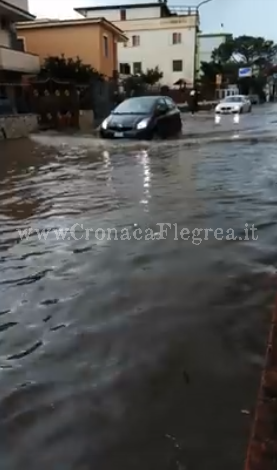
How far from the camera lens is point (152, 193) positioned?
8242 millimetres

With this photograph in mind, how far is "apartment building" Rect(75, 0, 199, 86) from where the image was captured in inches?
2183

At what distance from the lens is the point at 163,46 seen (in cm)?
5688

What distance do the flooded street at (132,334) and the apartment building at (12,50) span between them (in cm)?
1912

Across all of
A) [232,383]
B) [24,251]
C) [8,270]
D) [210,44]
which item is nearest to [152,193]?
[24,251]

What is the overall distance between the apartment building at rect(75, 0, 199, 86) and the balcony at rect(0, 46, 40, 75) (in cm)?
2762

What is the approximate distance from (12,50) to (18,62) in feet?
2.66

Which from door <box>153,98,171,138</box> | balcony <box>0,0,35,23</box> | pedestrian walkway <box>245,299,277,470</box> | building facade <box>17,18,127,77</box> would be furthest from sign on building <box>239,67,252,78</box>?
pedestrian walkway <box>245,299,277,470</box>

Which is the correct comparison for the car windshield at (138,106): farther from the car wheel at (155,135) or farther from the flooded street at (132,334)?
the flooded street at (132,334)

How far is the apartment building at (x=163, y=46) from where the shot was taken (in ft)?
182

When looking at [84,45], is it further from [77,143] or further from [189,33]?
[189,33]

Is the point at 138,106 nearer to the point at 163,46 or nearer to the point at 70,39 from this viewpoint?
the point at 70,39

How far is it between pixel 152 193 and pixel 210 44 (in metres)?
85.6

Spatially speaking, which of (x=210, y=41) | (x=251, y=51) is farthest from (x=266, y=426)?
(x=210, y=41)

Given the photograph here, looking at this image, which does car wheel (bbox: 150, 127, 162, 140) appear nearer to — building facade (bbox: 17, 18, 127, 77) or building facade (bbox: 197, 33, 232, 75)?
building facade (bbox: 17, 18, 127, 77)
